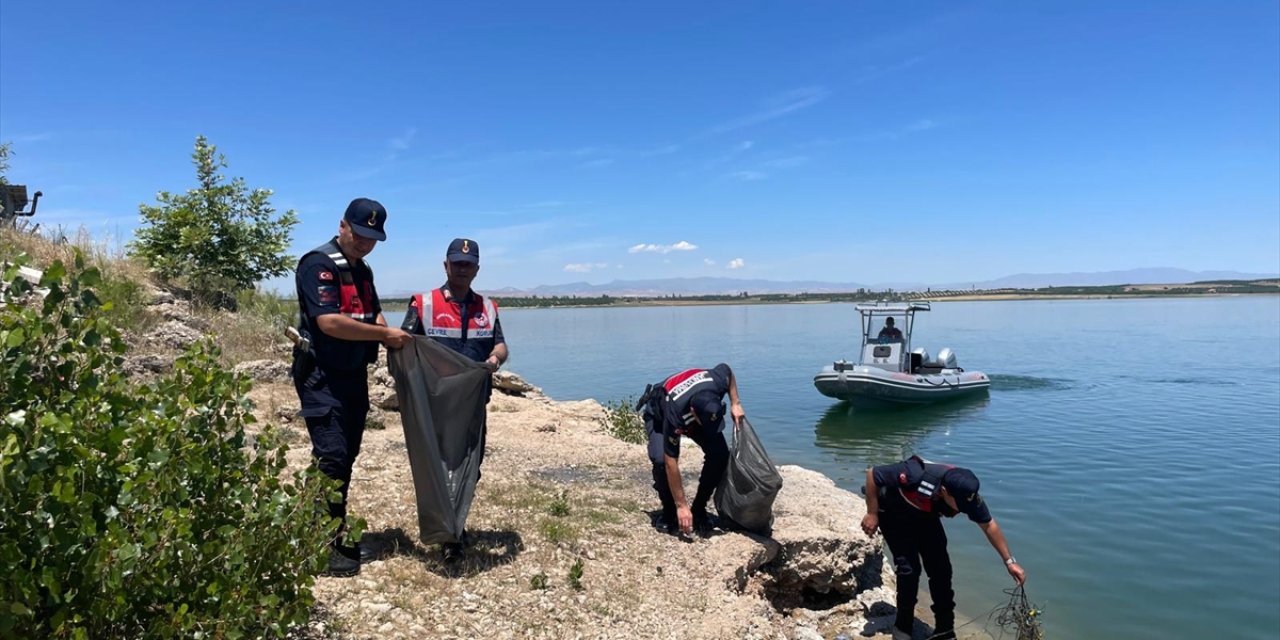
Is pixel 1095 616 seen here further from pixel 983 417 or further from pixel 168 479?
pixel 983 417

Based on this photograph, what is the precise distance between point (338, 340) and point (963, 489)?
4083 mm

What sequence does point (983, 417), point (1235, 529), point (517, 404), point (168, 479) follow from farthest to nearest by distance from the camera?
point (983, 417) → point (517, 404) → point (1235, 529) → point (168, 479)

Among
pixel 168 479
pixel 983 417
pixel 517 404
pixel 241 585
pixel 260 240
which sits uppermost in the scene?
Result: pixel 260 240

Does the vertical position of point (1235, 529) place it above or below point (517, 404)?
below

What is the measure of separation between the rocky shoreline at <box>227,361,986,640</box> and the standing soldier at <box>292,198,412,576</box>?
59 centimetres

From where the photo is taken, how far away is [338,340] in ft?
13.1

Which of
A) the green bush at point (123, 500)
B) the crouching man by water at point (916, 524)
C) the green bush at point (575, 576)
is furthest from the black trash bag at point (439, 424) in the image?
the crouching man by water at point (916, 524)

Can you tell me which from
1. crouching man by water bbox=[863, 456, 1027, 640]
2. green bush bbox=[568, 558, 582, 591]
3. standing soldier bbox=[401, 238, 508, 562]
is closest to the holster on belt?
standing soldier bbox=[401, 238, 508, 562]

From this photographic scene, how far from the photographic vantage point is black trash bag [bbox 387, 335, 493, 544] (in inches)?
171

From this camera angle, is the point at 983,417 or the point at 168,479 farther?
the point at 983,417

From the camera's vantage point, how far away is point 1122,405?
20656 millimetres

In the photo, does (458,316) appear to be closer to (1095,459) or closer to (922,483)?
(922,483)

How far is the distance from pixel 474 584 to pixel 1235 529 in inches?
408

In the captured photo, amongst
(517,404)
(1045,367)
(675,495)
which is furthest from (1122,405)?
(675,495)
